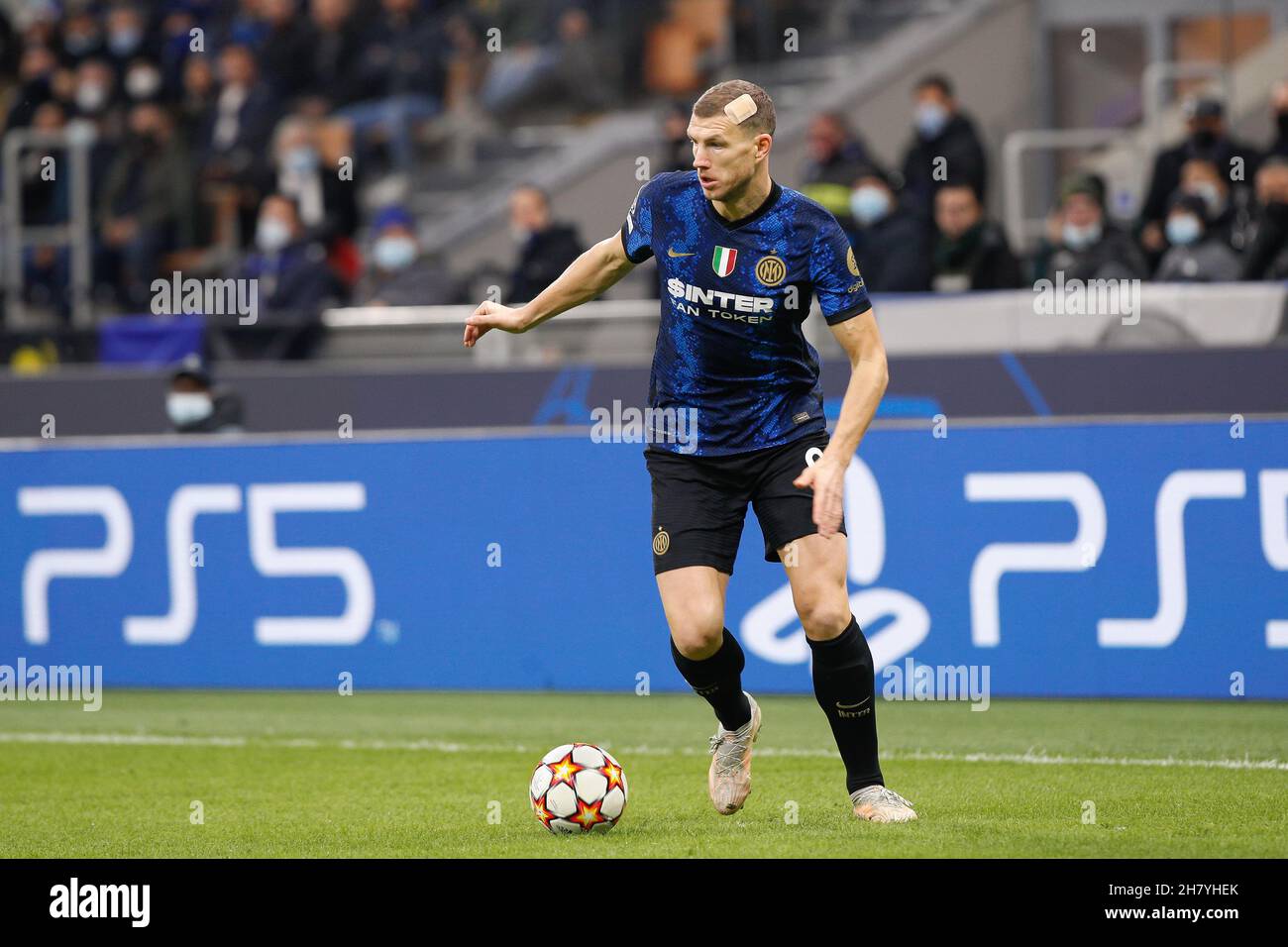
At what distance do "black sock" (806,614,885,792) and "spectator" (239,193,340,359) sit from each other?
28.5 ft

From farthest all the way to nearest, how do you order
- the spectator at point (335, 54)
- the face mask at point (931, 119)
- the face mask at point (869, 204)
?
1. the spectator at point (335, 54)
2. the face mask at point (931, 119)
3. the face mask at point (869, 204)

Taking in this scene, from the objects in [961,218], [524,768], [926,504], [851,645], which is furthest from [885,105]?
[851,645]

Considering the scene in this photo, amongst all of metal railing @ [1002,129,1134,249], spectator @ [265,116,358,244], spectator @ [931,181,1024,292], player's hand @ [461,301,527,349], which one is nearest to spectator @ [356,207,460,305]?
spectator @ [265,116,358,244]

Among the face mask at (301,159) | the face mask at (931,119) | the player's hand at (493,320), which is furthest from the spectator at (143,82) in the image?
the player's hand at (493,320)

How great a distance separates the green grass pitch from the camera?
682 cm

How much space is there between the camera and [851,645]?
7.00 m

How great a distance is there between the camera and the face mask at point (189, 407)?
1302 cm

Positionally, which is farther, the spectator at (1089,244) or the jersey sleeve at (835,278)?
the spectator at (1089,244)

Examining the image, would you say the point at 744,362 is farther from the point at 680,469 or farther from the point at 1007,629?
the point at 1007,629

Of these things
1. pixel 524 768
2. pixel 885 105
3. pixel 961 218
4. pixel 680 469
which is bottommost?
pixel 524 768

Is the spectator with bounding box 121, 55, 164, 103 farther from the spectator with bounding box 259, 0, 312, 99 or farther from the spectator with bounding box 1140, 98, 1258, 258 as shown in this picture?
the spectator with bounding box 1140, 98, 1258, 258

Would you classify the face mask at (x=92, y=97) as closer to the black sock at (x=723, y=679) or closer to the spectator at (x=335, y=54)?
the spectator at (x=335, y=54)

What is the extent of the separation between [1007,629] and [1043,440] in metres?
0.95

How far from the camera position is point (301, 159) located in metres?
18.5
